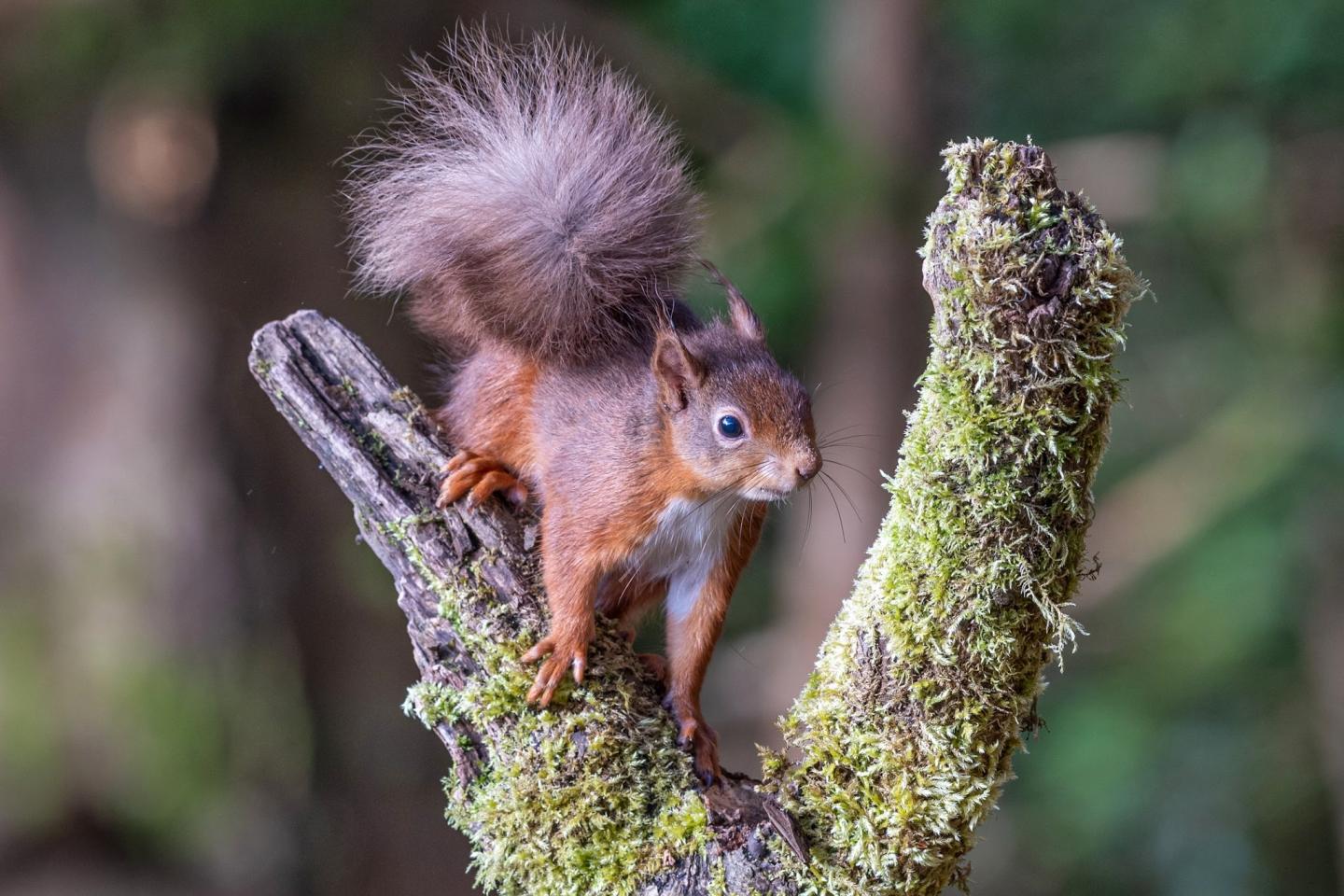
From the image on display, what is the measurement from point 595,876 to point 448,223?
1.22 metres

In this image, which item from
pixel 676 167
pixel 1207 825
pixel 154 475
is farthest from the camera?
pixel 1207 825

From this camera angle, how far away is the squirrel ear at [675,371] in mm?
2254

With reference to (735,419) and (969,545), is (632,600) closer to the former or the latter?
(735,419)

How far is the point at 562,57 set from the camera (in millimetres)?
2531

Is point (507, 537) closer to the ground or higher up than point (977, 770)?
higher up

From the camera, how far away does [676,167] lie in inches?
95.7

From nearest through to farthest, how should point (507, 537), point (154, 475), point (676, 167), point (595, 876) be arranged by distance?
point (595, 876)
point (507, 537)
point (676, 167)
point (154, 475)

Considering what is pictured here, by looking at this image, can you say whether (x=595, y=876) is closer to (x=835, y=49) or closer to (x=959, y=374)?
(x=959, y=374)

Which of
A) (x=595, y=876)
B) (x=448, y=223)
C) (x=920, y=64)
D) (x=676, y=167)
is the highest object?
(x=920, y=64)

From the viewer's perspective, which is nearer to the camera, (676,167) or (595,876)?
(595,876)

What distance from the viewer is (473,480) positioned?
2295 millimetres

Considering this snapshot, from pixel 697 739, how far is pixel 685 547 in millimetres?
427

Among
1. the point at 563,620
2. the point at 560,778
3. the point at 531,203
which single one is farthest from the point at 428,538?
the point at 531,203

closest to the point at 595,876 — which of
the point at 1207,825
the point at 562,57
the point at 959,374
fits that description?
the point at 959,374
